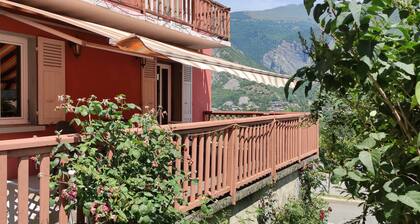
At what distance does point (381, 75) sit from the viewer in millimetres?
2250

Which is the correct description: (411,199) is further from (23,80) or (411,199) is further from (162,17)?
(162,17)

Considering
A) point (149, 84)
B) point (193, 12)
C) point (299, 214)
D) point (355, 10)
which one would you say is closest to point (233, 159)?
point (299, 214)

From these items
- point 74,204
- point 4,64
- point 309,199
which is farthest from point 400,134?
point 309,199

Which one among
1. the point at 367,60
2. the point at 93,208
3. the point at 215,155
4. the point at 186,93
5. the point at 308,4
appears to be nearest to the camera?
the point at 367,60

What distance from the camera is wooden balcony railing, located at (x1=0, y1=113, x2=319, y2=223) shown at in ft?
12.0

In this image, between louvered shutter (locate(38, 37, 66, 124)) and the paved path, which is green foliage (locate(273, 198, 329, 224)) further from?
the paved path

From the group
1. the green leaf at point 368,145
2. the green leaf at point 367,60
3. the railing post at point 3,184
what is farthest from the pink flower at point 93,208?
the green leaf at point 367,60

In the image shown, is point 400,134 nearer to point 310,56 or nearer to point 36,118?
point 310,56

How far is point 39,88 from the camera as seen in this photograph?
8570 mm

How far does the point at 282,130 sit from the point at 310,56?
8667 millimetres

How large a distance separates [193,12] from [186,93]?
9.72ft

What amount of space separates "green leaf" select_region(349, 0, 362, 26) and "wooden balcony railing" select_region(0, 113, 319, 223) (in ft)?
9.26

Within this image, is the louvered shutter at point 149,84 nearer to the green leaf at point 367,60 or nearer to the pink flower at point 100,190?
the pink flower at point 100,190

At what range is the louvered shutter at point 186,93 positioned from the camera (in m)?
15.2
